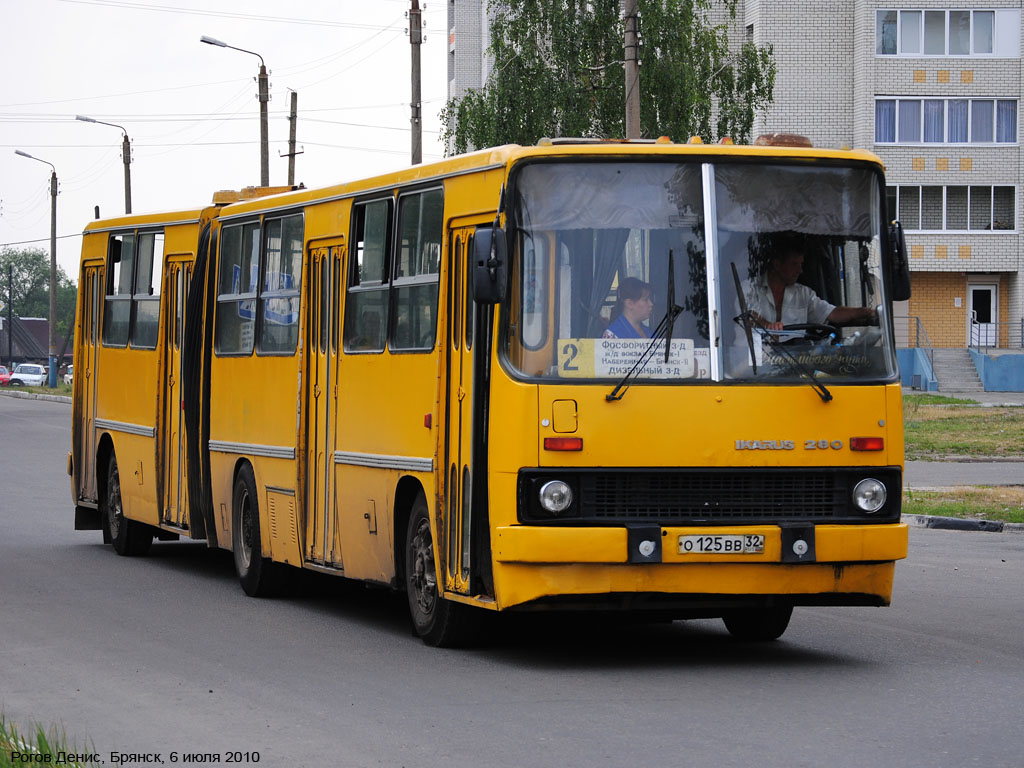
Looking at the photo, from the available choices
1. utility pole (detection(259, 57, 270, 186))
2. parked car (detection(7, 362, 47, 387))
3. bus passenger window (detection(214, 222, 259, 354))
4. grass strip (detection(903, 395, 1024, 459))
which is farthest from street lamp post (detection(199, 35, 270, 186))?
parked car (detection(7, 362, 47, 387))

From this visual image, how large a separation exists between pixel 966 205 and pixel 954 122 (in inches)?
115

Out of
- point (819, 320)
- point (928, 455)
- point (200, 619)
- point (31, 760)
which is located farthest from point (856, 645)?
point (928, 455)

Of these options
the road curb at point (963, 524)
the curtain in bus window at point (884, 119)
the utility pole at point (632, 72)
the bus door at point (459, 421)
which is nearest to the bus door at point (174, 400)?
the bus door at point (459, 421)

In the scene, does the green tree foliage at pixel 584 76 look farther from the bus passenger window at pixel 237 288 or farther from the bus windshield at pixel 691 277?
the bus windshield at pixel 691 277

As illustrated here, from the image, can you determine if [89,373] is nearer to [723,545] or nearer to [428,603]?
[428,603]

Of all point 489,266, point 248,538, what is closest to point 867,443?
point 489,266

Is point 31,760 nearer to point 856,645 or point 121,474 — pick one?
point 856,645

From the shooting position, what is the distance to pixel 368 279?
40.0ft

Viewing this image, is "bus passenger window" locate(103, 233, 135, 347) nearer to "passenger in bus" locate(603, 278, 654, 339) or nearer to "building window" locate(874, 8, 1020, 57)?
→ "passenger in bus" locate(603, 278, 654, 339)

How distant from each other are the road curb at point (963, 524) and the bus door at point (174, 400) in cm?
803

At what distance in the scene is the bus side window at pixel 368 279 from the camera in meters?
11.9

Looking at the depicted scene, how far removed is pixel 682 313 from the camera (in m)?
9.90

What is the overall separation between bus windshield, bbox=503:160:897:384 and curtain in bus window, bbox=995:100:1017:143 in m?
56.8

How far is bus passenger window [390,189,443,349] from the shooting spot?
1112 centimetres
